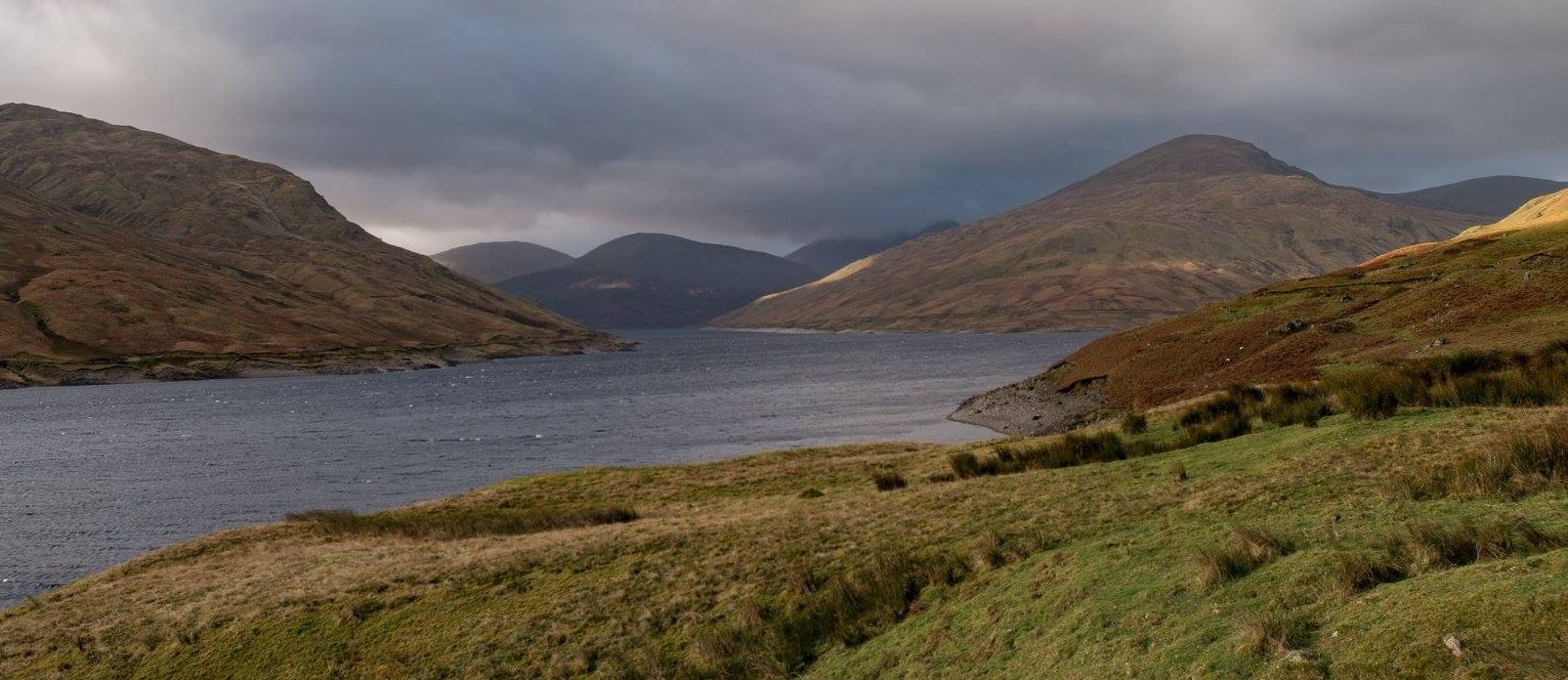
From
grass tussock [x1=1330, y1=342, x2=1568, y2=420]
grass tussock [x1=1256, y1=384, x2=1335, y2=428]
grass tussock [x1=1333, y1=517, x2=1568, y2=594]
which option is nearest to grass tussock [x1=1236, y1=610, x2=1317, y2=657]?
grass tussock [x1=1333, y1=517, x2=1568, y2=594]

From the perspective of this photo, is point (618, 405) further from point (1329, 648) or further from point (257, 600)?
point (1329, 648)

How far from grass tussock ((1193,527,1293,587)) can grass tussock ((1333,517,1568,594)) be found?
1.11 meters

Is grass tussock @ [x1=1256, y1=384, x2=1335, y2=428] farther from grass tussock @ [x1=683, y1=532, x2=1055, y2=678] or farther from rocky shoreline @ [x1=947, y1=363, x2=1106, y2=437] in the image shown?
rocky shoreline @ [x1=947, y1=363, x2=1106, y2=437]

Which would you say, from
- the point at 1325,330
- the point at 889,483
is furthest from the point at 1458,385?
the point at 1325,330

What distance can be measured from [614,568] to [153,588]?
Result: 12.8 meters

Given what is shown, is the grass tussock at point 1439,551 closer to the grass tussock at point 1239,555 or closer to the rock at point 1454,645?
the grass tussock at point 1239,555

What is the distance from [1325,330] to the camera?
57.0 metres

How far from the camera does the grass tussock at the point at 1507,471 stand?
13.2 m

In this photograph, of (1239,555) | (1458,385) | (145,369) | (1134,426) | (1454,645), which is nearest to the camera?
(1454,645)

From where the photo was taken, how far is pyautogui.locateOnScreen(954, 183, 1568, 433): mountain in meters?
47.8

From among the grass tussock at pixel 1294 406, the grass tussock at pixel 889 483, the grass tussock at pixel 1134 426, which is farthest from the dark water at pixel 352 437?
the grass tussock at pixel 1294 406

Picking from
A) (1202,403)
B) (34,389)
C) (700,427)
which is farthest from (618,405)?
(34,389)

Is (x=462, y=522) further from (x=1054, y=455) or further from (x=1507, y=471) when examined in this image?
(x=1507, y=471)

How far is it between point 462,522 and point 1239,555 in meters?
23.5
